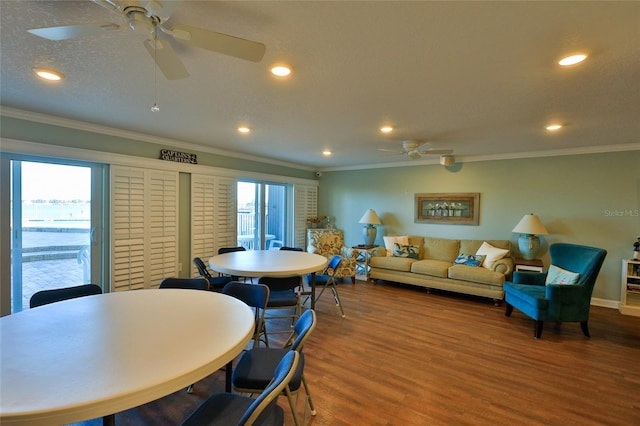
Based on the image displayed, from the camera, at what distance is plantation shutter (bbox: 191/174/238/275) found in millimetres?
4656

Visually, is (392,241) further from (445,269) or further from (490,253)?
(490,253)

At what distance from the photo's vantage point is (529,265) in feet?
14.4

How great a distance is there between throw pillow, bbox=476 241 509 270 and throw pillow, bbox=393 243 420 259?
101cm

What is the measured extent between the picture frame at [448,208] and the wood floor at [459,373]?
195 centimetres

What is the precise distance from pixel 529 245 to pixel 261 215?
4.70 metres

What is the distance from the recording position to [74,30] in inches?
53.1

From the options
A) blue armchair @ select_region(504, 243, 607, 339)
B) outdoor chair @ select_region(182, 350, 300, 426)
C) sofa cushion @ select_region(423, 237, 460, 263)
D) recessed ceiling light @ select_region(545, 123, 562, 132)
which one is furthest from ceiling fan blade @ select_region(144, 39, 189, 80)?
sofa cushion @ select_region(423, 237, 460, 263)

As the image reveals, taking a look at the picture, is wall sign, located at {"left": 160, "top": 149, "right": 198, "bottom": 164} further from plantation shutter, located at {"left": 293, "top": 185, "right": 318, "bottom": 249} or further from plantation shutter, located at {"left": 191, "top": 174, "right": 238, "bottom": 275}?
plantation shutter, located at {"left": 293, "top": 185, "right": 318, "bottom": 249}

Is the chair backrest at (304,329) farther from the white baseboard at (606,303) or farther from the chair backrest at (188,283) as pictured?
the white baseboard at (606,303)

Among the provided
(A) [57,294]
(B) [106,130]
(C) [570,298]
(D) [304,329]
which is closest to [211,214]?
(B) [106,130]

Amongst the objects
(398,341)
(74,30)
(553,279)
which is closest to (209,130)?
(74,30)

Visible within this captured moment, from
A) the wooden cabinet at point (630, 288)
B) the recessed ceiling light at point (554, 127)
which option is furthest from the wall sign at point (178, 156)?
the wooden cabinet at point (630, 288)

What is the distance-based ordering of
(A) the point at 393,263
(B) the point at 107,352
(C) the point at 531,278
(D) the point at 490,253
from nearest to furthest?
(B) the point at 107,352 < (C) the point at 531,278 < (D) the point at 490,253 < (A) the point at 393,263

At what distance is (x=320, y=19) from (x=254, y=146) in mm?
3404
